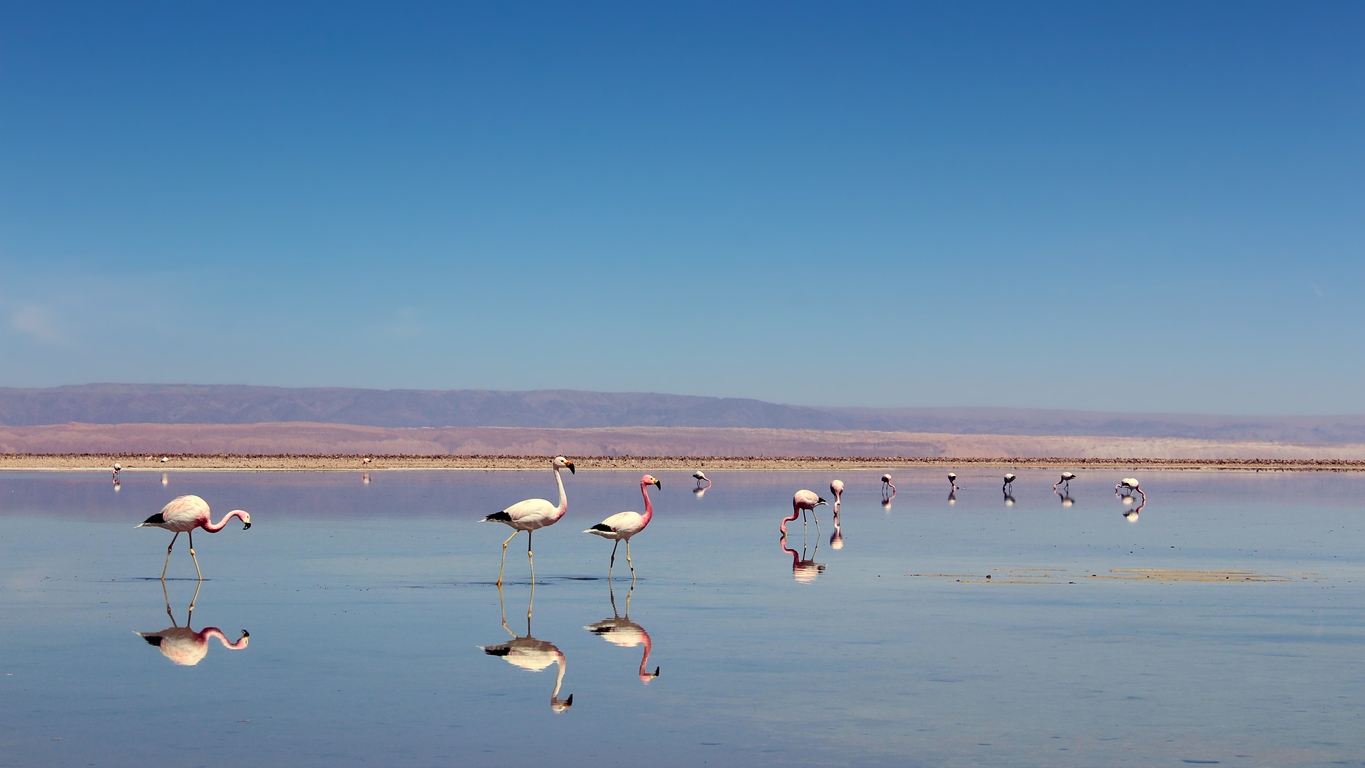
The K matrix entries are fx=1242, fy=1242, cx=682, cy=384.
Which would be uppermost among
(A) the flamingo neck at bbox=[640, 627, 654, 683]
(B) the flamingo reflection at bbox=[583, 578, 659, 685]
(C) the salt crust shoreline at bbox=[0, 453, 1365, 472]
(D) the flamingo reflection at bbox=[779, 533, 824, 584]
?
(A) the flamingo neck at bbox=[640, 627, 654, 683]

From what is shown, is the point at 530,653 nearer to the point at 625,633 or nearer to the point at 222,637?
the point at 625,633

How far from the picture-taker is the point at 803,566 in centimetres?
1927

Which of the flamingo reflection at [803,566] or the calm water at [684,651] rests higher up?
the calm water at [684,651]

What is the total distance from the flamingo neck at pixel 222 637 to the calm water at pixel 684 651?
0.12 m

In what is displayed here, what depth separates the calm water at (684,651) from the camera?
8.16 meters

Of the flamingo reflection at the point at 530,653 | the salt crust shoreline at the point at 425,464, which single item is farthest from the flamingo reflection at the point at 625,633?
the salt crust shoreline at the point at 425,464

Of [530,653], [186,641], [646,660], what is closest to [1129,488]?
[646,660]

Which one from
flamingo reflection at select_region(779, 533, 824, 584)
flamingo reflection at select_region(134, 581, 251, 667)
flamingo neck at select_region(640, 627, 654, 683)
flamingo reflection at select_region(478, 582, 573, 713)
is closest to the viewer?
flamingo neck at select_region(640, 627, 654, 683)

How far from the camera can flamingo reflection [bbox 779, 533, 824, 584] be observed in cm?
1771

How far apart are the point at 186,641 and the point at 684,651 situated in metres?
4.77

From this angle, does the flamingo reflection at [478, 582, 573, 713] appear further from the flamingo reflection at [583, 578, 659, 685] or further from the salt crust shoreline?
the salt crust shoreline

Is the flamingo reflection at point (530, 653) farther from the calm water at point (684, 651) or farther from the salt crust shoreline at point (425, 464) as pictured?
the salt crust shoreline at point (425, 464)

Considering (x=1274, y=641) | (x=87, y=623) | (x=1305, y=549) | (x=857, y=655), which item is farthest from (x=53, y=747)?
(x=1305, y=549)

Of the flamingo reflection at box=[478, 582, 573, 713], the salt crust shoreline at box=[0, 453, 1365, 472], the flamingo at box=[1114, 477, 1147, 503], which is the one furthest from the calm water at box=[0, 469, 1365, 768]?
the salt crust shoreline at box=[0, 453, 1365, 472]
